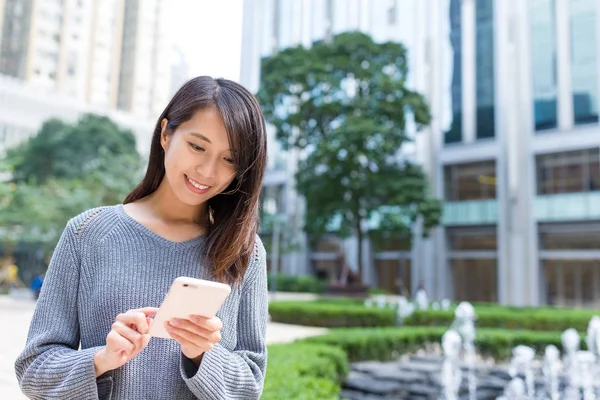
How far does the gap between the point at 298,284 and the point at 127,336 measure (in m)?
20.9

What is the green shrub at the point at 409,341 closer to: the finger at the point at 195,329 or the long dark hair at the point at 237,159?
the long dark hair at the point at 237,159

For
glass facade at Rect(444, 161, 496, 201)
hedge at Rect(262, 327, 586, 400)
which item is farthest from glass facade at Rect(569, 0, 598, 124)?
hedge at Rect(262, 327, 586, 400)

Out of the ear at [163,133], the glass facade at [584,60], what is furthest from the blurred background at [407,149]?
the ear at [163,133]

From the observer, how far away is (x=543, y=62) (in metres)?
16.7

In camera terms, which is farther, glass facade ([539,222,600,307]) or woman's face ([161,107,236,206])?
glass facade ([539,222,600,307])

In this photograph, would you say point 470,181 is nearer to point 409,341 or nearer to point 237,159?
point 409,341

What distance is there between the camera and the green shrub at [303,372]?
9.68 ft

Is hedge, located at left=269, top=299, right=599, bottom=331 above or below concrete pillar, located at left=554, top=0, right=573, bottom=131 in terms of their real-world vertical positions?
below

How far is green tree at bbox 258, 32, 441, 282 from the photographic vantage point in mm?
14164

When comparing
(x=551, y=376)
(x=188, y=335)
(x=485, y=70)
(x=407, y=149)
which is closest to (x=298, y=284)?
(x=407, y=149)

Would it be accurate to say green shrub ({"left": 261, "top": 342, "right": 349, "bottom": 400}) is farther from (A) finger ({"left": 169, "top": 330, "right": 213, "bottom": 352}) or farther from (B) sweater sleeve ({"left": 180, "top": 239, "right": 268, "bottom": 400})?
(A) finger ({"left": 169, "top": 330, "right": 213, "bottom": 352})

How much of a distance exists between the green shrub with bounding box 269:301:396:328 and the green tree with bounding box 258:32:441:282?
363cm

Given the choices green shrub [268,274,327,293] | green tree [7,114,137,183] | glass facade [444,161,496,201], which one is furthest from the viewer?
green tree [7,114,137,183]

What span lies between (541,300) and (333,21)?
490 inches
